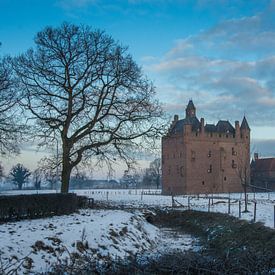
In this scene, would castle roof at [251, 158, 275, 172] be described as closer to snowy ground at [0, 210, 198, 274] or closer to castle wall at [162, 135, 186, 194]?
castle wall at [162, 135, 186, 194]

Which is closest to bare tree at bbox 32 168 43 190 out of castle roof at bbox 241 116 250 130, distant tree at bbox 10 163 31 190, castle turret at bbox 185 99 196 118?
distant tree at bbox 10 163 31 190

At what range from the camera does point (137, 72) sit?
32594mm

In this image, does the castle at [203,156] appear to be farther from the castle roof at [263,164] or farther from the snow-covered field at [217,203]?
the snow-covered field at [217,203]

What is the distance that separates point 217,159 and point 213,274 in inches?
3128

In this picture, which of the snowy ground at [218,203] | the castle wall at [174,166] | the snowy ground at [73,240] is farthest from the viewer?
the castle wall at [174,166]

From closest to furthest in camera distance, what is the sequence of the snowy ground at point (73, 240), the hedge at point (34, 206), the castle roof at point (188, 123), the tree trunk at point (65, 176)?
the snowy ground at point (73, 240) → the hedge at point (34, 206) → the tree trunk at point (65, 176) → the castle roof at point (188, 123)

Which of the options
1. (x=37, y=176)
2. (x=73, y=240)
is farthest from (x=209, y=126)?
(x=73, y=240)

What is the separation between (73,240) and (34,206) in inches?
Result: 230

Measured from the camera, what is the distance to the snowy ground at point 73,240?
43.1ft

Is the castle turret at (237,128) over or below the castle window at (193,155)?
→ over

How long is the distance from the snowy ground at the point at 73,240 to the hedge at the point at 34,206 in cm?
90

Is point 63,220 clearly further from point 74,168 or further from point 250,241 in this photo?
point 74,168

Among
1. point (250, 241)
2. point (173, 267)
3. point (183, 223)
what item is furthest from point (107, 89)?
point (173, 267)

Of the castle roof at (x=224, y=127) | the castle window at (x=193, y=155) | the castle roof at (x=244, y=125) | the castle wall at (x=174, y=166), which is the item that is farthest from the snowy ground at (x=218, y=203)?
the castle roof at (x=244, y=125)
